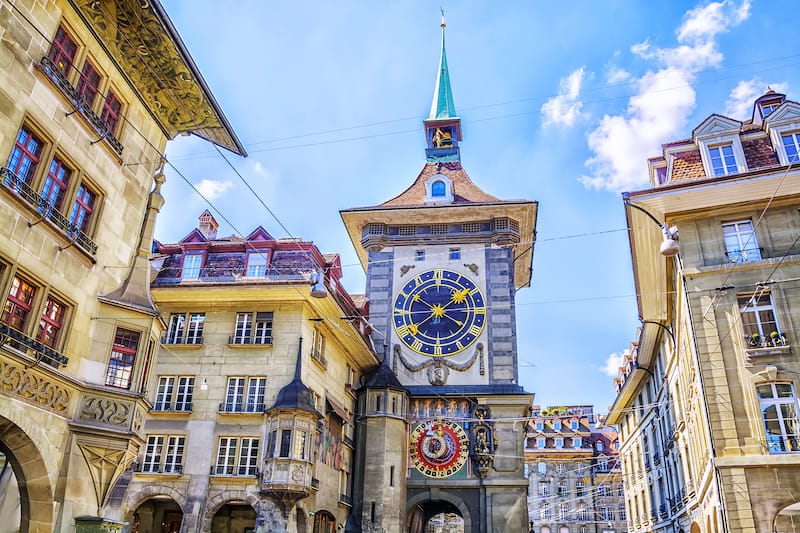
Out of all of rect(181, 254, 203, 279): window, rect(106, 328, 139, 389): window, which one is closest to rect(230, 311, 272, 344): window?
rect(181, 254, 203, 279): window

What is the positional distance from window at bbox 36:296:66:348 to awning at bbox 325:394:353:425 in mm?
14610

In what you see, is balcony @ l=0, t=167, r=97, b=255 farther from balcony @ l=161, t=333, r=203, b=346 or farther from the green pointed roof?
the green pointed roof

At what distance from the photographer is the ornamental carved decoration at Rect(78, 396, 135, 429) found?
14461 mm

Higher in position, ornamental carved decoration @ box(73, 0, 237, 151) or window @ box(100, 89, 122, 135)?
ornamental carved decoration @ box(73, 0, 237, 151)

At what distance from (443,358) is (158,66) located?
76.9 feet

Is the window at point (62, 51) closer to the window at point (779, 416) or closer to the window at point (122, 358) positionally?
the window at point (122, 358)

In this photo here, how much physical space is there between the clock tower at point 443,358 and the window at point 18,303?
2051cm

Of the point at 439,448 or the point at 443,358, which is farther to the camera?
the point at 443,358

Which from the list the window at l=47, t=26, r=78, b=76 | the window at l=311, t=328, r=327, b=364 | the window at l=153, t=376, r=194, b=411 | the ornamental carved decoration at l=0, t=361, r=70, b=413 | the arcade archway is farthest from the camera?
the arcade archway

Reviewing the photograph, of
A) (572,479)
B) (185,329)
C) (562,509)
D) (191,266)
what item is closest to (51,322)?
(185,329)

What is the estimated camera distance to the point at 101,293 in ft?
51.4

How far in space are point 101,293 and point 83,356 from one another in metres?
1.65

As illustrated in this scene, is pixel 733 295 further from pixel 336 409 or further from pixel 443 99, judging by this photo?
pixel 443 99

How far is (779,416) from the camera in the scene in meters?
19.0
